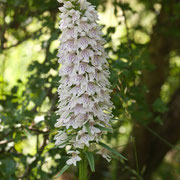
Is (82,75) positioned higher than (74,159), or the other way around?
(82,75)

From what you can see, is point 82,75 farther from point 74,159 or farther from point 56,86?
point 56,86

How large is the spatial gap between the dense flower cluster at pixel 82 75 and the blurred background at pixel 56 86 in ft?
0.60

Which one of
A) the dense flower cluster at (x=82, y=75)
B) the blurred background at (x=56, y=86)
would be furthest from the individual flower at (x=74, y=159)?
the blurred background at (x=56, y=86)

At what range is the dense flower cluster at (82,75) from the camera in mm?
1480

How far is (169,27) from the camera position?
11.0 ft

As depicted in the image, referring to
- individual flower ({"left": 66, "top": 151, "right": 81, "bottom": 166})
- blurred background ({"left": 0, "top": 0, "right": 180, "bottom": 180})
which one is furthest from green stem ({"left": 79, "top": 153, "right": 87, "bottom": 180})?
blurred background ({"left": 0, "top": 0, "right": 180, "bottom": 180})

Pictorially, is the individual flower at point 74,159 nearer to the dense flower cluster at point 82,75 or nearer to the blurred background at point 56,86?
the dense flower cluster at point 82,75

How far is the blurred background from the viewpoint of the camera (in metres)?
2.16

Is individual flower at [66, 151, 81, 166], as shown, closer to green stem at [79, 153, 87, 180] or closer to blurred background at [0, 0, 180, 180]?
green stem at [79, 153, 87, 180]

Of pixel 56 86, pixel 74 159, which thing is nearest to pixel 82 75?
pixel 74 159

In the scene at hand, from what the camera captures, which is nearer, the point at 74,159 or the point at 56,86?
the point at 74,159

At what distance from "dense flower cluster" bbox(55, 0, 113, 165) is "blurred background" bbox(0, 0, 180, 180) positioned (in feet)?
0.60

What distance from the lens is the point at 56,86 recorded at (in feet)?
8.23

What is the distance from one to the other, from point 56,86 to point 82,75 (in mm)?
1015
